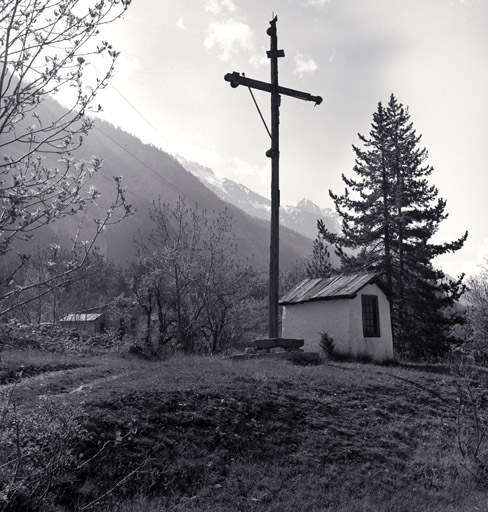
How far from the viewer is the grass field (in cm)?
642

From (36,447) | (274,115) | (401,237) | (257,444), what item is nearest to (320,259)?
(401,237)

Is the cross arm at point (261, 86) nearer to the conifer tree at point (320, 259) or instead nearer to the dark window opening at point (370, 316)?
the dark window opening at point (370, 316)

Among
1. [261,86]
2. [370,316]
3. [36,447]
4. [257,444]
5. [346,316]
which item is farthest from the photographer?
[370,316]

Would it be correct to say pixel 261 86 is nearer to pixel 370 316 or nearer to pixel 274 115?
pixel 274 115

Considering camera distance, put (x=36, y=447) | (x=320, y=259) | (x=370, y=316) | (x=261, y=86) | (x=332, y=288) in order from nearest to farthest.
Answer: (x=36, y=447) < (x=261, y=86) < (x=370, y=316) < (x=332, y=288) < (x=320, y=259)

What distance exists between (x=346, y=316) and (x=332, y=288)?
1596mm

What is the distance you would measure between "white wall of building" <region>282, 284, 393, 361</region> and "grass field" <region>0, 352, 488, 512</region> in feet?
19.5

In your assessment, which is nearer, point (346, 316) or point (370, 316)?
point (346, 316)

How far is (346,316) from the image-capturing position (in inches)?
709

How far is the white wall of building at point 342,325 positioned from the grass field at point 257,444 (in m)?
5.94

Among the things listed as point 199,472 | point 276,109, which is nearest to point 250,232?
point 276,109

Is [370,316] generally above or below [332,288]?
below

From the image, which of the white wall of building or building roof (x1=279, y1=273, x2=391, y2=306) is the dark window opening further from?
building roof (x1=279, y1=273, x2=391, y2=306)

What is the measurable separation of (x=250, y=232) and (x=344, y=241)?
125 m
